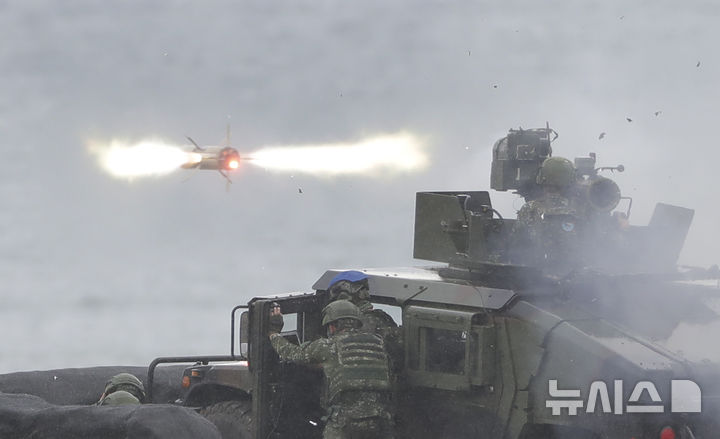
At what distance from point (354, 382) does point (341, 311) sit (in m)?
0.62

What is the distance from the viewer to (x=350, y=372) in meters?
8.89

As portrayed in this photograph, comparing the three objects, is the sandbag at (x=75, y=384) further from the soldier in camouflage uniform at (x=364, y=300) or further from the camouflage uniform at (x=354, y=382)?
the camouflage uniform at (x=354, y=382)

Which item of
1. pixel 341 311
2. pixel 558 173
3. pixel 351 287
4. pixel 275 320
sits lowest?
pixel 275 320

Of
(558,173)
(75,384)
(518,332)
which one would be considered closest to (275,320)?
(518,332)

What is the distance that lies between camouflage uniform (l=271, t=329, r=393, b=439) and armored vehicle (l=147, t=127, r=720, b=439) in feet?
1.08

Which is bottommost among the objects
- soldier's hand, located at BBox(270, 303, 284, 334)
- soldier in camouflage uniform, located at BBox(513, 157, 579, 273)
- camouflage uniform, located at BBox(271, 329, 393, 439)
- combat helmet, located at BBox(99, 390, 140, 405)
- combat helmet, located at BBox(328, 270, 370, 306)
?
combat helmet, located at BBox(99, 390, 140, 405)

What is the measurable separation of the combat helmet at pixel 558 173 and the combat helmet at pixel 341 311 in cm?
226

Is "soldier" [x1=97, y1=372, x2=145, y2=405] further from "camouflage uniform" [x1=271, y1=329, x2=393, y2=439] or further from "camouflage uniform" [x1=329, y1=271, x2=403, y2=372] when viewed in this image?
"camouflage uniform" [x1=329, y1=271, x2=403, y2=372]

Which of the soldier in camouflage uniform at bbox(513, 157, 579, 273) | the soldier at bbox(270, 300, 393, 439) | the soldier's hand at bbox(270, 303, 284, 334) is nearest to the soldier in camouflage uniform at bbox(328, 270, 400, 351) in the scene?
the soldier at bbox(270, 300, 393, 439)

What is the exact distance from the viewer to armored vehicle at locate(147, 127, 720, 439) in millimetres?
7961

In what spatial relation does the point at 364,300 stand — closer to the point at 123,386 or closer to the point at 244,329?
the point at 244,329

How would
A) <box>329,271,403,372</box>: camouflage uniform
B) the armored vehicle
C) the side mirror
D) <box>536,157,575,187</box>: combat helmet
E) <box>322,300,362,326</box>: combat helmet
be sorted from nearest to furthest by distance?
the armored vehicle < <box>322,300,362,326</box>: combat helmet < <box>329,271,403,372</box>: camouflage uniform < the side mirror < <box>536,157,575,187</box>: combat helmet

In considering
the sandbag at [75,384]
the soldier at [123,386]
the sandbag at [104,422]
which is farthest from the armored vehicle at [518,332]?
the sandbag at [75,384]

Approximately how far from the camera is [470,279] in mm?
9570
